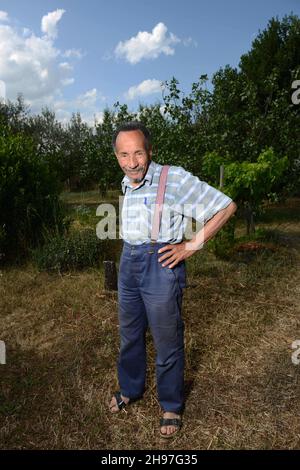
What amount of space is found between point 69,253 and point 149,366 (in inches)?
109

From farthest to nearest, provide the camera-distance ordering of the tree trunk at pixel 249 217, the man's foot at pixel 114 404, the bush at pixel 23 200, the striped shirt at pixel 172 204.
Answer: the tree trunk at pixel 249 217, the bush at pixel 23 200, the man's foot at pixel 114 404, the striped shirt at pixel 172 204

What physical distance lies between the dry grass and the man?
0.61 meters

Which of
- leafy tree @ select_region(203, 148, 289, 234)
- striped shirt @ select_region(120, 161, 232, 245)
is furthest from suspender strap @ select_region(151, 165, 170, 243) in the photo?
leafy tree @ select_region(203, 148, 289, 234)

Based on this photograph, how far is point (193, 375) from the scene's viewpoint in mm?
3369

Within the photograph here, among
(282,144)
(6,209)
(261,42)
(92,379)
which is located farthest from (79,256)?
(261,42)

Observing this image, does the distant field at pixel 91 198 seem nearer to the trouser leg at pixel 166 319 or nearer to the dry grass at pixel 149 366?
the dry grass at pixel 149 366

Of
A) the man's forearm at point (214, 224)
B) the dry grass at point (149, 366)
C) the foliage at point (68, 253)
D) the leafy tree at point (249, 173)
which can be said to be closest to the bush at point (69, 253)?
the foliage at point (68, 253)

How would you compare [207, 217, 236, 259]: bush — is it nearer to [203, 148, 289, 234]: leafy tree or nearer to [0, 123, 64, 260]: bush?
[203, 148, 289, 234]: leafy tree

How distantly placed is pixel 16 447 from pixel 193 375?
1513 millimetres

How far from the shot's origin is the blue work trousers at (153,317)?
2354 millimetres

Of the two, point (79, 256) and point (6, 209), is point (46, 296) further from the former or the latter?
point (6, 209)

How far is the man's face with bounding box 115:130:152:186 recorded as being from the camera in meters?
2.30

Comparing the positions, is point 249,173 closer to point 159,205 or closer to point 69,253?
point 69,253
